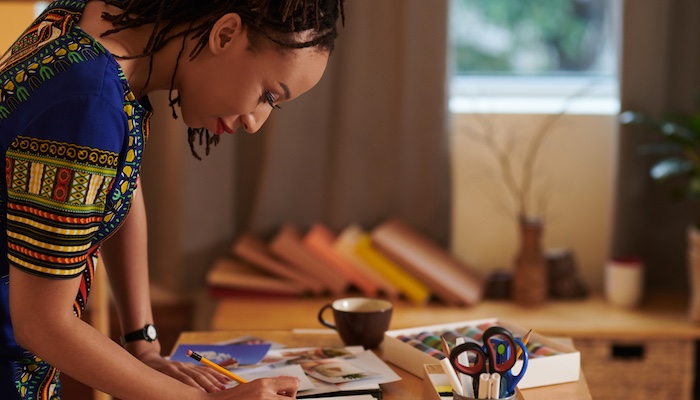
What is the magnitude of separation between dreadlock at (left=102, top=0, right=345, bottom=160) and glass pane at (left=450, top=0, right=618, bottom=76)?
1.94m

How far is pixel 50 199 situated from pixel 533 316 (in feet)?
5.77

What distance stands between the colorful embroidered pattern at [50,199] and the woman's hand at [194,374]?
28cm

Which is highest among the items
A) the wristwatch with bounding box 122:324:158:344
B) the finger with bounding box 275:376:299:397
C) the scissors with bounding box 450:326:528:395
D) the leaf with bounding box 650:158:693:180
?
the leaf with bounding box 650:158:693:180

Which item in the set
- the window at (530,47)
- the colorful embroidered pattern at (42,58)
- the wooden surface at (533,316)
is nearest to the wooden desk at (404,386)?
the colorful embroidered pattern at (42,58)

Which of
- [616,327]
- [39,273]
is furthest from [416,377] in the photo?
[616,327]

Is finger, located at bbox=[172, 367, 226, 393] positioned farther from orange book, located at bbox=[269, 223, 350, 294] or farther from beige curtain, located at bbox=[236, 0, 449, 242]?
beige curtain, located at bbox=[236, 0, 449, 242]

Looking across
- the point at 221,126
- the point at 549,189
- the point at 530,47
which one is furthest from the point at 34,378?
the point at 530,47

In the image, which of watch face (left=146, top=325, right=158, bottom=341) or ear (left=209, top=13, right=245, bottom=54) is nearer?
ear (left=209, top=13, right=245, bottom=54)

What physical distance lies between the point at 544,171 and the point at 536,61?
42 cm

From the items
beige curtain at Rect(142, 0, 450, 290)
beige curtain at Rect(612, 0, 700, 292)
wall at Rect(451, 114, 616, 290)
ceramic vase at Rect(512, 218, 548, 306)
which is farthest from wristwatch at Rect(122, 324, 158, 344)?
beige curtain at Rect(612, 0, 700, 292)

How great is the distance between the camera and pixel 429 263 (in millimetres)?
2547

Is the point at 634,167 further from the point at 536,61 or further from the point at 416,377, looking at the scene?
the point at 416,377

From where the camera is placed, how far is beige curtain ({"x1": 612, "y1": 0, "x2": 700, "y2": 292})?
2557mm

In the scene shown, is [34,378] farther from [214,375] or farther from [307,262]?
[307,262]
